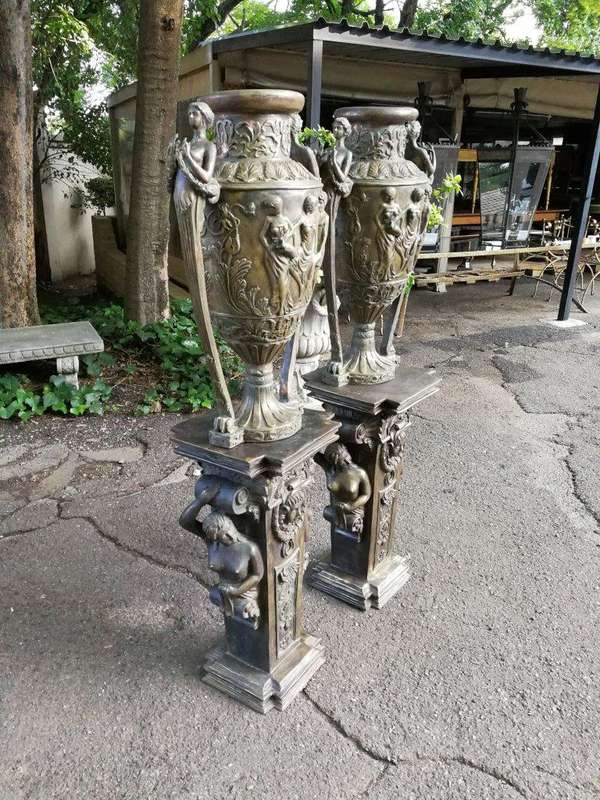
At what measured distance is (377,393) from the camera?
221cm

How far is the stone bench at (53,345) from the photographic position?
13.2 ft

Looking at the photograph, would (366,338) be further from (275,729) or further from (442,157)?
(442,157)

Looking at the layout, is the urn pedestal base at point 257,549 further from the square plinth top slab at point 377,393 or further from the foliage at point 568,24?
the foliage at point 568,24

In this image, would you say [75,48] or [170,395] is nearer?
[170,395]

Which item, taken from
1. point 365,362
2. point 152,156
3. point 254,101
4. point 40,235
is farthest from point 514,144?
point 40,235

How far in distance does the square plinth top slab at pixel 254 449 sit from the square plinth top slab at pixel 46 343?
2555mm

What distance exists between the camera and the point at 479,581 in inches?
103

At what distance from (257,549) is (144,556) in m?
1.10

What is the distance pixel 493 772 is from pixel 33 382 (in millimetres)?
3851

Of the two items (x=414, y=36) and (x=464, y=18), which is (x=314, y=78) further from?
(x=464, y=18)

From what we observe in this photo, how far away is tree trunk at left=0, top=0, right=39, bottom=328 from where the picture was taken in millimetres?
4148

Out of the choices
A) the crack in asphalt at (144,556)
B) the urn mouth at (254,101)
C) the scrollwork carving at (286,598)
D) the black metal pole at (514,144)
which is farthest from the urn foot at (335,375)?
the black metal pole at (514,144)

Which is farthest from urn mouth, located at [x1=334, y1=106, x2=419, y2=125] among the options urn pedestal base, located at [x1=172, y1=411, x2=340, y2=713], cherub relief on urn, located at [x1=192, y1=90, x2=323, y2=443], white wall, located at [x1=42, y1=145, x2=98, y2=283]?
white wall, located at [x1=42, y1=145, x2=98, y2=283]

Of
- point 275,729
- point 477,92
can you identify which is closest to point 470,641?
point 275,729
